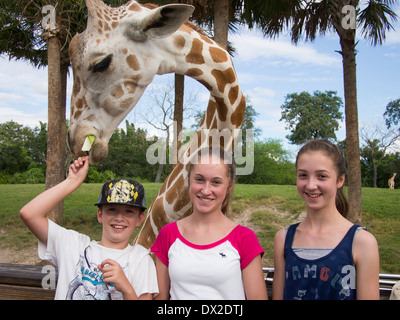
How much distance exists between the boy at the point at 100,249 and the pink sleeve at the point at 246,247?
492 millimetres

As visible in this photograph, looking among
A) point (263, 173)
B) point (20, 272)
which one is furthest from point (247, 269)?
point (263, 173)

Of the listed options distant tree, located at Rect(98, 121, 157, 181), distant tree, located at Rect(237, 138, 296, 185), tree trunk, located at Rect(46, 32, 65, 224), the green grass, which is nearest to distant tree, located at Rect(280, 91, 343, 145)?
distant tree, located at Rect(237, 138, 296, 185)

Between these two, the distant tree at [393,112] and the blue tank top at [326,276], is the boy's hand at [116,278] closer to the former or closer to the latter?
the blue tank top at [326,276]

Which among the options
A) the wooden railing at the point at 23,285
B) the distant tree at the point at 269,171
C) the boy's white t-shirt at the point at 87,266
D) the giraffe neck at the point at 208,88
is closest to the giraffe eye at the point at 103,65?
the giraffe neck at the point at 208,88

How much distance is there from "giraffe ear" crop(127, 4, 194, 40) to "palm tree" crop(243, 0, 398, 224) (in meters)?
5.63

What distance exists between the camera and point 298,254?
6.15ft

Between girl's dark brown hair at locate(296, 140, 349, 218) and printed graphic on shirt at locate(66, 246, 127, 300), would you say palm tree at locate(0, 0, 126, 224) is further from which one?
girl's dark brown hair at locate(296, 140, 349, 218)

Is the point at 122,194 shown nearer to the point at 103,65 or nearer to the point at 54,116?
the point at 103,65

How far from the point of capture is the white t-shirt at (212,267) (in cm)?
179

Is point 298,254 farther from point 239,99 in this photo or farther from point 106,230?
point 239,99

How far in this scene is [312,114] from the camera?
35750mm

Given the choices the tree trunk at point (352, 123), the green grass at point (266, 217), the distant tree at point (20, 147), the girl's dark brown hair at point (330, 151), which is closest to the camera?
the girl's dark brown hair at point (330, 151)
